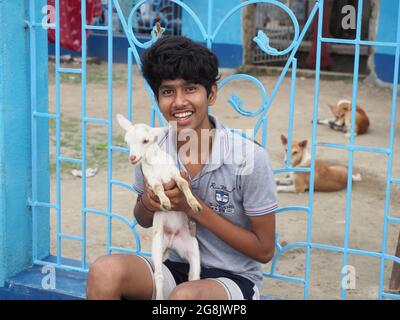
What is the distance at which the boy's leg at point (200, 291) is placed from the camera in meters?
2.17

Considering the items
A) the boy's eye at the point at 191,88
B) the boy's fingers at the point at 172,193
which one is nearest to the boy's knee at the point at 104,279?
the boy's fingers at the point at 172,193

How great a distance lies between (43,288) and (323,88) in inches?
323

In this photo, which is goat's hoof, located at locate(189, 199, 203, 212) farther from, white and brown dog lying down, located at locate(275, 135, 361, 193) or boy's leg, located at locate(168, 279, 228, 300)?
white and brown dog lying down, located at locate(275, 135, 361, 193)

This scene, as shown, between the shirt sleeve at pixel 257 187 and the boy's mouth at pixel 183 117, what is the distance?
0.26m

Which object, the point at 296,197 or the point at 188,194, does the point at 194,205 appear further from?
→ the point at 296,197

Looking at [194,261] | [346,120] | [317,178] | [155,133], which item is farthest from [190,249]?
[346,120]

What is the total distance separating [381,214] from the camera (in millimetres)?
5055

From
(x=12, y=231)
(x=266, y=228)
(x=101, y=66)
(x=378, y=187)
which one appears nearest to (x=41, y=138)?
(x=12, y=231)

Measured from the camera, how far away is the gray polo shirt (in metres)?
2.30

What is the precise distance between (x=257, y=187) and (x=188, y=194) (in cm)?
31

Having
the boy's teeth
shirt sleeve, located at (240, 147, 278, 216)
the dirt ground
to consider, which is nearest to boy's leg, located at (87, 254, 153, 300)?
shirt sleeve, located at (240, 147, 278, 216)

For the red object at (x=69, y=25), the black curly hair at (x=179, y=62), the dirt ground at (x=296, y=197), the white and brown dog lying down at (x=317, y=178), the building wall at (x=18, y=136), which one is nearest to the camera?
the black curly hair at (x=179, y=62)

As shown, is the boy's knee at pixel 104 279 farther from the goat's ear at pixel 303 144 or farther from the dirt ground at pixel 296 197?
the goat's ear at pixel 303 144
